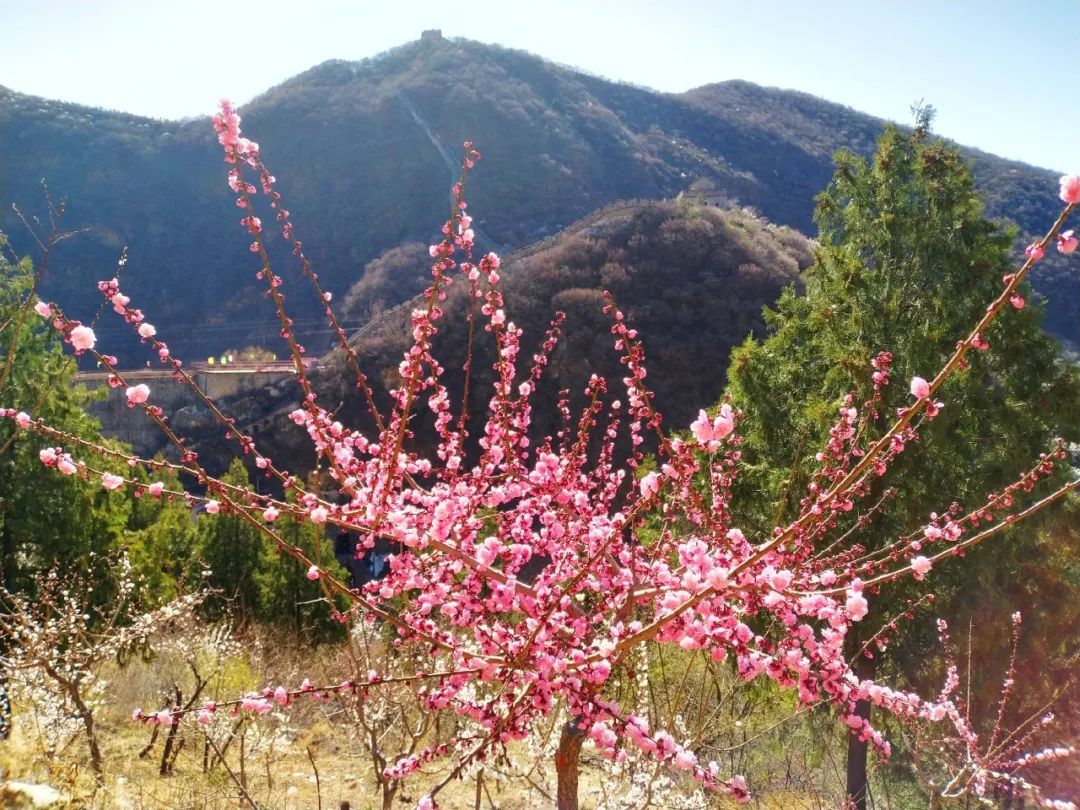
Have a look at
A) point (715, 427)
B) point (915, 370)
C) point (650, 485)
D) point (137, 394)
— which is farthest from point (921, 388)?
point (915, 370)

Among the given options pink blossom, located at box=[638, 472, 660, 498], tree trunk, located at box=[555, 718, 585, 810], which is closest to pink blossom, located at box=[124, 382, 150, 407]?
pink blossom, located at box=[638, 472, 660, 498]

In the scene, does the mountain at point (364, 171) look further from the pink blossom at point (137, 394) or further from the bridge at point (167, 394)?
the pink blossom at point (137, 394)

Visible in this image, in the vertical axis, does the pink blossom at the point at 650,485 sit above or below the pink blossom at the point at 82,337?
below

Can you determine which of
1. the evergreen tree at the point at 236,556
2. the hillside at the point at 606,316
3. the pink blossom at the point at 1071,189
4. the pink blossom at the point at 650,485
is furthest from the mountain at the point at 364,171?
the pink blossom at the point at 1071,189

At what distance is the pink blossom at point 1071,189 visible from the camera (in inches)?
49.5

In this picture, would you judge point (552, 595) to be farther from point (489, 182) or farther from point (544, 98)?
point (544, 98)

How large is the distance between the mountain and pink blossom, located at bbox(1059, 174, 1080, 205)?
3929cm

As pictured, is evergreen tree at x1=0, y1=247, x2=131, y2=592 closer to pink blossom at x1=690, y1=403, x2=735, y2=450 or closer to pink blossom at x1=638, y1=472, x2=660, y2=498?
pink blossom at x1=638, y1=472, x2=660, y2=498

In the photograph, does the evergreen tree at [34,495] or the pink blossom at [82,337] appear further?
the evergreen tree at [34,495]

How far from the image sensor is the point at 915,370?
579cm

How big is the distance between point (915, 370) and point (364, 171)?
5222 centimetres

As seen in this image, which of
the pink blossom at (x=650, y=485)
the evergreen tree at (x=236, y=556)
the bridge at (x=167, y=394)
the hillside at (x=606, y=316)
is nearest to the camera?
the pink blossom at (x=650, y=485)

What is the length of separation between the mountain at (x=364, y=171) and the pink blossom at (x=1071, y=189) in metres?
39.3

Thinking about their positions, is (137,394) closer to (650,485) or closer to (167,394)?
(650,485)
